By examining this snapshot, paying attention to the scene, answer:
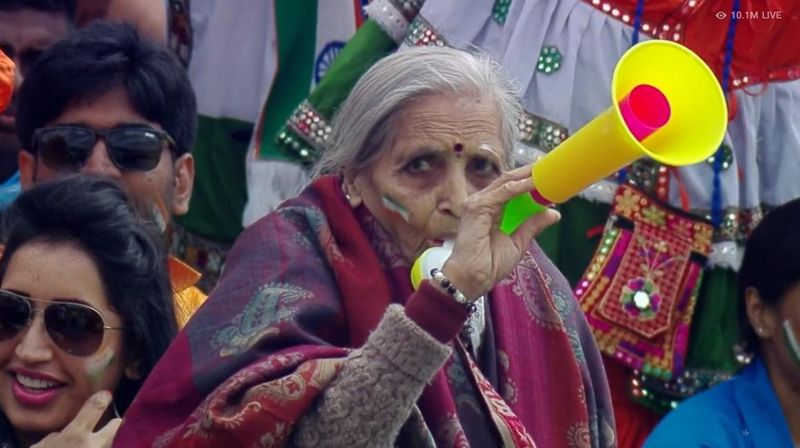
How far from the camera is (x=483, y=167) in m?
3.41

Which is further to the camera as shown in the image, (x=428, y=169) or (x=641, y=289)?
(x=641, y=289)

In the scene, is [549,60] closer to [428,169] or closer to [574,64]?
[574,64]

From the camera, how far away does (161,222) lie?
159 inches

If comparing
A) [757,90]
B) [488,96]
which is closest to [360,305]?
[488,96]

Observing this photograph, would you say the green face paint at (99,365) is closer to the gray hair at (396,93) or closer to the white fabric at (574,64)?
the gray hair at (396,93)

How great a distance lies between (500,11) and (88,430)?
6.01 feet

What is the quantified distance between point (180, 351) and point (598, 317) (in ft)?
5.13

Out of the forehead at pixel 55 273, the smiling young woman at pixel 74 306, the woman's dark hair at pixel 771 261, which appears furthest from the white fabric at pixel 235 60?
the forehead at pixel 55 273

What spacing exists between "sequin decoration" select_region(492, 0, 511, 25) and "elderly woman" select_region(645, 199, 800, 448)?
0.85 meters

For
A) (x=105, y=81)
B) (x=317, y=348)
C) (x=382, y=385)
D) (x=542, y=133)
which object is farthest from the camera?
(x=542, y=133)

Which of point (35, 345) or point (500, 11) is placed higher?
point (500, 11)

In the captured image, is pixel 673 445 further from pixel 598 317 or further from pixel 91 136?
pixel 91 136

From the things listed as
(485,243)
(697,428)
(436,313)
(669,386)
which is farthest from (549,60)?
(436,313)

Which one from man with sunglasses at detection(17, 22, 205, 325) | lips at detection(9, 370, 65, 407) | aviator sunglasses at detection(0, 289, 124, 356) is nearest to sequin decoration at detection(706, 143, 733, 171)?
man with sunglasses at detection(17, 22, 205, 325)
